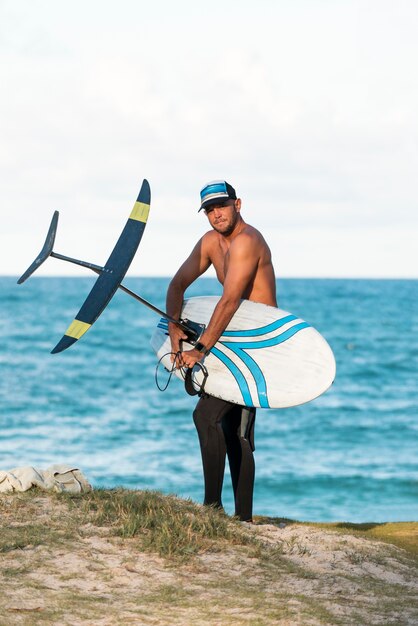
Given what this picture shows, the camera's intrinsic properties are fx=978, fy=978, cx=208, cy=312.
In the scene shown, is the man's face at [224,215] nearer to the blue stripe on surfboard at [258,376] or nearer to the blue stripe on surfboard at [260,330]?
the blue stripe on surfboard at [260,330]

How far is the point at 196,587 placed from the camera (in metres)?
4.79

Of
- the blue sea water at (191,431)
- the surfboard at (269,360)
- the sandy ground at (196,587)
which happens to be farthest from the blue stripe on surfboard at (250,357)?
the blue sea water at (191,431)

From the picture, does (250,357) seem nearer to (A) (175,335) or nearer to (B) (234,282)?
(A) (175,335)

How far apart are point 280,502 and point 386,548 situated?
888cm

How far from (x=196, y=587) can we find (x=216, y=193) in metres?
2.39

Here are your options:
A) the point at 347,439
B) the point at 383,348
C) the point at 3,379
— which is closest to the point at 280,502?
the point at 347,439

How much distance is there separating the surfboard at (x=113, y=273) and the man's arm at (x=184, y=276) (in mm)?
476

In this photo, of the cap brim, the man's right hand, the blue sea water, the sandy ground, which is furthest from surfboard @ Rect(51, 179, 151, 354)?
the blue sea water

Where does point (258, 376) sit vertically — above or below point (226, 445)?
above

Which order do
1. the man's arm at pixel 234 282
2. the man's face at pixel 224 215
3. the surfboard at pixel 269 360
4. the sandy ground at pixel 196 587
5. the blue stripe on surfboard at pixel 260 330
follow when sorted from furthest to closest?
the blue stripe on surfboard at pixel 260 330 → the surfboard at pixel 269 360 → the man's face at pixel 224 215 → the man's arm at pixel 234 282 → the sandy ground at pixel 196 587

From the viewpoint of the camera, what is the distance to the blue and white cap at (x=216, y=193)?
5.98m

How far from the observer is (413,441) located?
20.3m

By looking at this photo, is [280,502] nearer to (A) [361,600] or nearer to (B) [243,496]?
(B) [243,496]

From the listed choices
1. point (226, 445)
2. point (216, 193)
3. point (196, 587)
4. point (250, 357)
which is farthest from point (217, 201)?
point (196, 587)
